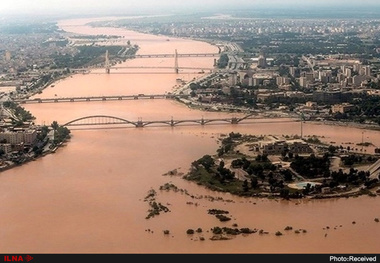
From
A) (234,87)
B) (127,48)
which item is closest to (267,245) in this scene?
(234,87)

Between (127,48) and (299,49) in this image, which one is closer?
(299,49)

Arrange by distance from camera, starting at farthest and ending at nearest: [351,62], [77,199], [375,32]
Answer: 1. [375,32]
2. [351,62]
3. [77,199]

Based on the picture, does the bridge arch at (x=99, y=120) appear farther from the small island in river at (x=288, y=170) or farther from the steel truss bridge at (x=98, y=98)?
the small island in river at (x=288, y=170)

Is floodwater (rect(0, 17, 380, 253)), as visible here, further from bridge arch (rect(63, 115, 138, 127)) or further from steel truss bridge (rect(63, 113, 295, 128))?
bridge arch (rect(63, 115, 138, 127))

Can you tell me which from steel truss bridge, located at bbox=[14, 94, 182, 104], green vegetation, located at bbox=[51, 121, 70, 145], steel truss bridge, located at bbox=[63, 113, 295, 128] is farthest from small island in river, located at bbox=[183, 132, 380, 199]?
steel truss bridge, located at bbox=[14, 94, 182, 104]

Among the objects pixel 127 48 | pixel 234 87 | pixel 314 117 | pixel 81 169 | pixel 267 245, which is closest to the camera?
pixel 267 245

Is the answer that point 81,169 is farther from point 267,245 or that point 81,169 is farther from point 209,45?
point 209,45
